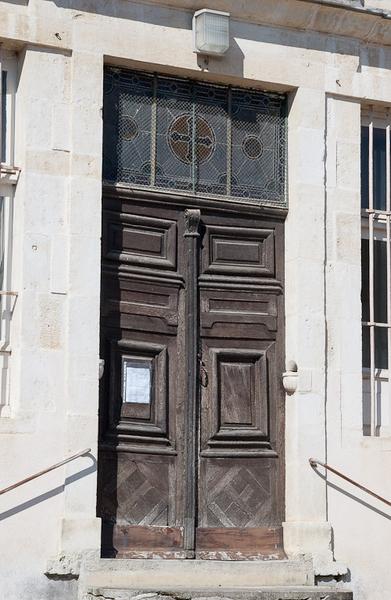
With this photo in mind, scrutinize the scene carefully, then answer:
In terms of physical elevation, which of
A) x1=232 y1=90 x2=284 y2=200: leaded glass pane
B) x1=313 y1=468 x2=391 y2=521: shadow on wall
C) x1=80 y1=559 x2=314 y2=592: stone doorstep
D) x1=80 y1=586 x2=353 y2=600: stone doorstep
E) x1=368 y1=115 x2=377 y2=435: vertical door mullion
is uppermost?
x1=232 y1=90 x2=284 y2=200: leaded glass pane

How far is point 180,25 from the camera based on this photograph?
11859mm

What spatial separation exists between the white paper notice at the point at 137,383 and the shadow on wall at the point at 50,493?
0.73 meters

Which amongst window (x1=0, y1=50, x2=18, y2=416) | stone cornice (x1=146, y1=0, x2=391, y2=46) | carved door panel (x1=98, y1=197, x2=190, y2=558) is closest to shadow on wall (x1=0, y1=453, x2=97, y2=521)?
carved door panel (x1=98, y1=197, x2=190, y2=558)

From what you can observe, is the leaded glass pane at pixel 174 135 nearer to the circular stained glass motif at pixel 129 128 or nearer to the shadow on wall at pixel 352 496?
the circular stained glass motif at pixel 129 128

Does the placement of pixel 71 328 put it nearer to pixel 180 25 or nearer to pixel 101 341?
pixel 101 341

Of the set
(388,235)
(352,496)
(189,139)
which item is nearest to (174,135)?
(189,139)

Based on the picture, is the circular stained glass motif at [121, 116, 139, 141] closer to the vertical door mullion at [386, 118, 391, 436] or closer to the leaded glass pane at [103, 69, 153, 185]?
the leaded glass pane at [103, 69, 153, 185]

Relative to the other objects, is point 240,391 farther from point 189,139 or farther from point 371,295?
point 189,139

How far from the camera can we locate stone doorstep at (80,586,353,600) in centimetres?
1041

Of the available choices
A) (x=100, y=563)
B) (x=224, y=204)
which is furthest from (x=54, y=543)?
(x=224, y=204)

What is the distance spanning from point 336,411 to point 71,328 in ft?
7.67

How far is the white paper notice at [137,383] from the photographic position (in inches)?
454

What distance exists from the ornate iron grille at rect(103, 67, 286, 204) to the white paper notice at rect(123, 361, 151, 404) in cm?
144

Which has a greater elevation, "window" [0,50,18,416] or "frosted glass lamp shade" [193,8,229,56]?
"frosted glass lamp shade" [193,8,229,56]
